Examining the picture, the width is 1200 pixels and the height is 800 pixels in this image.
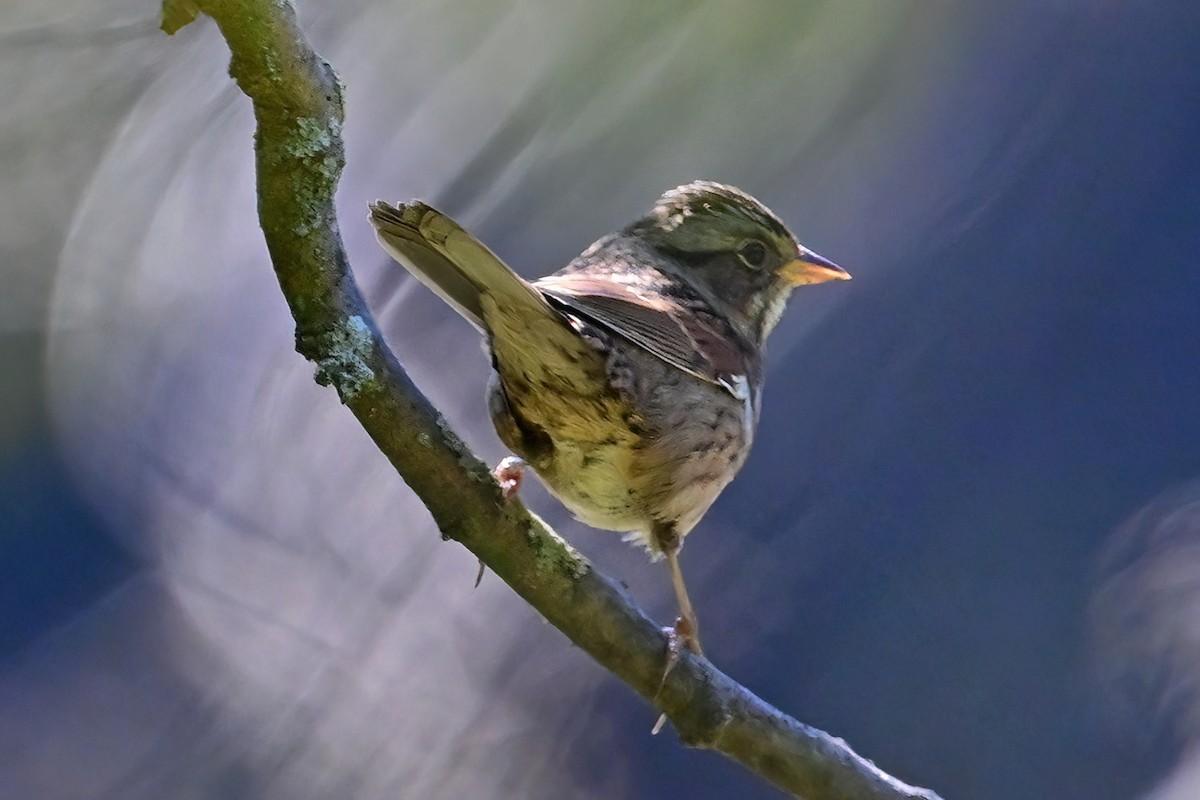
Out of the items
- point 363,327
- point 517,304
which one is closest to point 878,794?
point 517,304

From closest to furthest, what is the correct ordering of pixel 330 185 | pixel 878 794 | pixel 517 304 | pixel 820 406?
pixel 330 185 < pixel 517 304 < pixel 878 794 < pixel 820 406

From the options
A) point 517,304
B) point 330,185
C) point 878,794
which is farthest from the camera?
point 878,794

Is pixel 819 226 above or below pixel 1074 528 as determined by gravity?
above

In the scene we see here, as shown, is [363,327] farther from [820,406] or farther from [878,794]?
[820,406]

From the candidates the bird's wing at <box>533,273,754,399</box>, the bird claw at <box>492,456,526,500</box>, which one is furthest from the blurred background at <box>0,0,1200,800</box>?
the bird's wing at <box>533,273,754,399</box>

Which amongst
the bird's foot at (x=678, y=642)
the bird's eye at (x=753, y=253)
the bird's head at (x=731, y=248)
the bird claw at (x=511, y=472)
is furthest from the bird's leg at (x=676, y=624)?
the bird's eye at (x=753, y=253)

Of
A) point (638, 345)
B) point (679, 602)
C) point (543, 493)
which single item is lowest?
point (543, 493)

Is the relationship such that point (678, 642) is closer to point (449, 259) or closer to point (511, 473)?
point (511, 473)

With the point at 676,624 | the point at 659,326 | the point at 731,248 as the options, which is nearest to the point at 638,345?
the point at 659,326

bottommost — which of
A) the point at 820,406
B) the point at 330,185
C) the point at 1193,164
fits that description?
the point at 820,406
